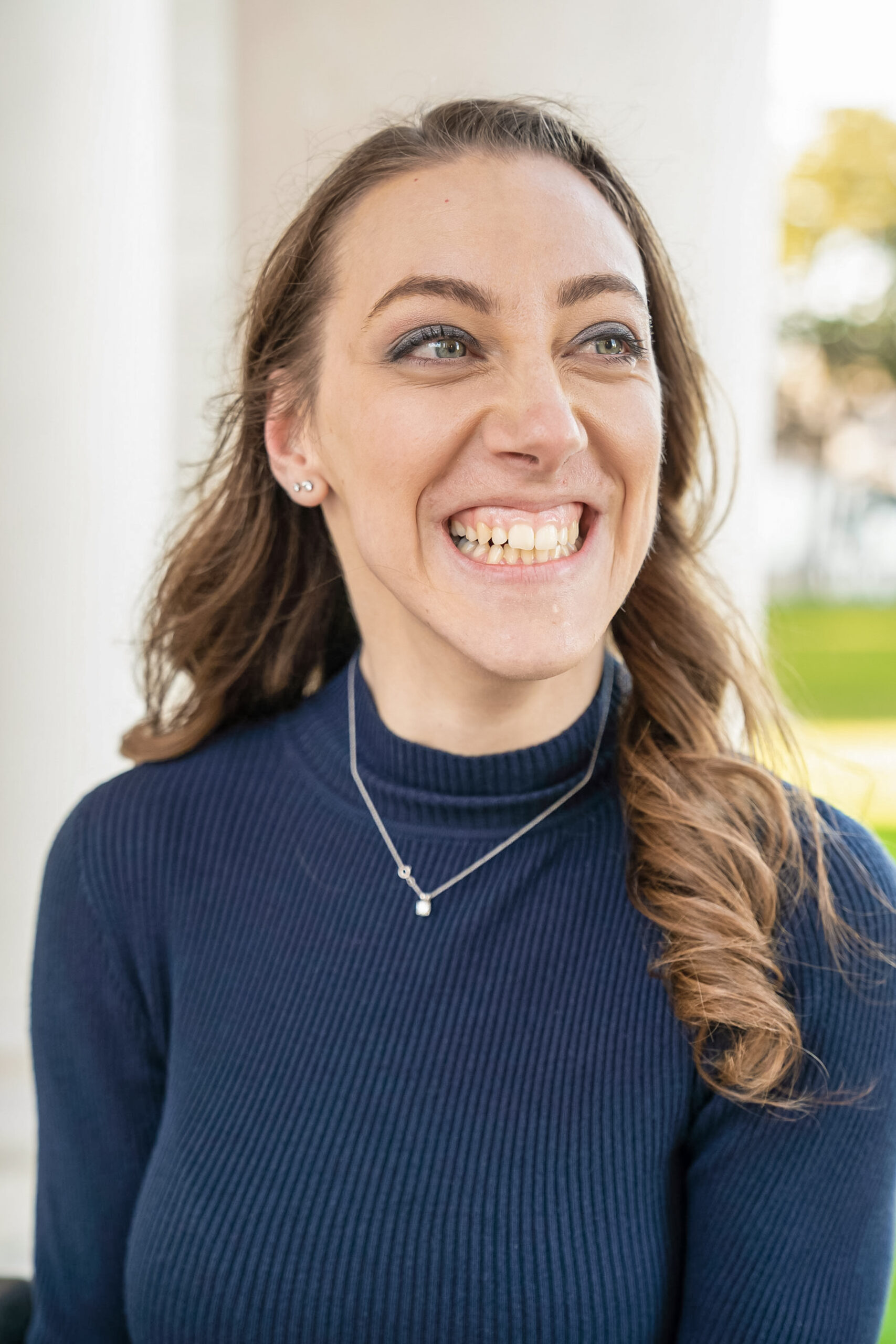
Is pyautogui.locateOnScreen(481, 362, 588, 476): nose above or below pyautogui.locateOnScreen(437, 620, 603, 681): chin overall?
above

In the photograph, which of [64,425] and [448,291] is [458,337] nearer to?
[448,291]

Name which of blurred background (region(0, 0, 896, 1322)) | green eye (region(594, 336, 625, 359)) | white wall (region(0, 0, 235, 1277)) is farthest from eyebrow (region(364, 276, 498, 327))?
white wall (region(0, 0, 235, 1277))

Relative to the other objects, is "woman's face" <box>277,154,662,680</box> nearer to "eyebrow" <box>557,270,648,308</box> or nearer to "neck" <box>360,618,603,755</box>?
"eyebrow" <box>557,270,648,308</box>

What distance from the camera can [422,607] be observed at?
137 centimetres

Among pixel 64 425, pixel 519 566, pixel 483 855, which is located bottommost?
pixel 483 855

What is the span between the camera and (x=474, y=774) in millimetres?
1511

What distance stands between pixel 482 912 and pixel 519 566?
15.6 inches

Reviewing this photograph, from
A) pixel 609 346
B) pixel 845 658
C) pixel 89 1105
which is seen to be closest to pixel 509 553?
pixel 609 346

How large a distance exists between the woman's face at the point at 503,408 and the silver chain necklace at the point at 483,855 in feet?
0.76

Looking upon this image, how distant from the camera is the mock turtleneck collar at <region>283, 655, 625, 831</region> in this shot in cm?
150

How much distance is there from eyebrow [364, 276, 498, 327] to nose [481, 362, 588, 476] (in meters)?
0.08

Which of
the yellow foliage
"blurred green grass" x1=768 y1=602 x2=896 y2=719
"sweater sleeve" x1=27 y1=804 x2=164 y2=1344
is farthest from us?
the yellow foliage

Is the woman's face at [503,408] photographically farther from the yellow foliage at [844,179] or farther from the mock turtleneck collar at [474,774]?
the yellow foliage at [844,179]

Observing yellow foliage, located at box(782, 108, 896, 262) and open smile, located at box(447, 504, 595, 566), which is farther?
yellow foliage, located at box(782, 108, 896, 262)
